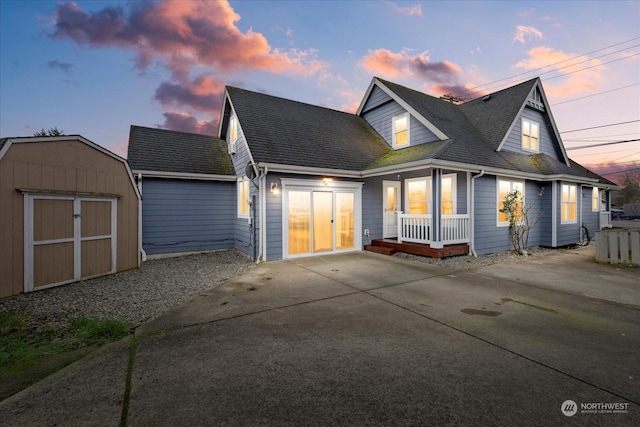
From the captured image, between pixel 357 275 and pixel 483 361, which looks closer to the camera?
pixel 483 361

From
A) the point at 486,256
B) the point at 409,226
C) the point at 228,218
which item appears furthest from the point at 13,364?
the point at 486,256

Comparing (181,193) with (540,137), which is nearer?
(181,193)

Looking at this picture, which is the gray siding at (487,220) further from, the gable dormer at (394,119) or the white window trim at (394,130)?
the white window trim at (394,130)

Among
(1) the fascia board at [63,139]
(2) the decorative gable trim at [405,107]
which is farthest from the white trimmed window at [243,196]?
(2) the decorative gable trim at [405,107]

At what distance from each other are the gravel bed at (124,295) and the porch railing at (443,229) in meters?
5.80

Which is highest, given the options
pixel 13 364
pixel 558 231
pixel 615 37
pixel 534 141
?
pixel 615 37

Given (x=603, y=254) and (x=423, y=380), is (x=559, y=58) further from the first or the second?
(x=423, y=380)

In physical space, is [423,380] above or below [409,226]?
below

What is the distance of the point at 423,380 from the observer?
2.62 m

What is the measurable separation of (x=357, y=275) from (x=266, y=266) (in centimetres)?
284

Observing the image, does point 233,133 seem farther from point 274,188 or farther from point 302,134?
point 274,188

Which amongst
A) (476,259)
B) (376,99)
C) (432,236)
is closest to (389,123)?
(376,99)

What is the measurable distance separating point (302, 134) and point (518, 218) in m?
9.21

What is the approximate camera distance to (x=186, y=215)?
→ 10.5 metres
